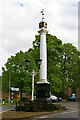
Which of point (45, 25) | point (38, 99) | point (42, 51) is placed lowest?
point (38, 99)

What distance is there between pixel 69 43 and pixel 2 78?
1598cm

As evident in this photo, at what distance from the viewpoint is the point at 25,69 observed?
62.2 meters

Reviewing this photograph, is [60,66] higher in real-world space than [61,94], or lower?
higher

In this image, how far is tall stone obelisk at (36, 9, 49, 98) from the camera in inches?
1330

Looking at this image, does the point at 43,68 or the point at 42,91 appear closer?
the point at 42,91

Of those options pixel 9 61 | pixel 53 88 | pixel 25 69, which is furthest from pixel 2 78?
pixel 53 88

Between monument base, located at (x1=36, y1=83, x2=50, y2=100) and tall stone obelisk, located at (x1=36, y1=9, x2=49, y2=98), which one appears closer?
monument base, located at (x1=36, y1=83, x2=50, y2=100)

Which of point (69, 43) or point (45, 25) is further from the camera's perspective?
point (69, 43)

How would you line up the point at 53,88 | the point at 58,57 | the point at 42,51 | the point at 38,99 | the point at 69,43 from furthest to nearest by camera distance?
the point at 69,43 < the point at 58,57 < the point at 53,88 < the point at 42,51 < the point at 38,99

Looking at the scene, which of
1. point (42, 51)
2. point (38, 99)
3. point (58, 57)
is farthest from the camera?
point (58, 57)

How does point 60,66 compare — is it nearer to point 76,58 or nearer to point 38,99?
point 76,58

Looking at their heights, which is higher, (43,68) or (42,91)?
(43,68)

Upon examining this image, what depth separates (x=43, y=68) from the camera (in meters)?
35.7

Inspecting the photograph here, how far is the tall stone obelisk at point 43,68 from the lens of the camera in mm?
33781
